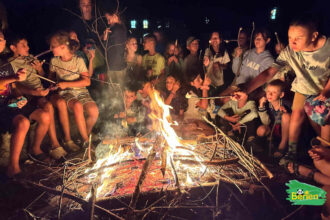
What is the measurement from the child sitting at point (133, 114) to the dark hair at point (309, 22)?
3.71 m

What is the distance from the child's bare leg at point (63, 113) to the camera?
467 centimetres

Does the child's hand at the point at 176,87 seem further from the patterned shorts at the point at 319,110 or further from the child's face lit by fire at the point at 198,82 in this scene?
the patterned shorts at the point at 319,110

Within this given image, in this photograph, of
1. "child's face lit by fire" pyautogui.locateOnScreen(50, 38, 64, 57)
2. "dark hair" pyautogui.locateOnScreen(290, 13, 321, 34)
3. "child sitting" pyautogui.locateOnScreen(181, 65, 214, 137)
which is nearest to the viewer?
"dark hair" pyautogui.locateOnScreen(290, 13, 321, 34)

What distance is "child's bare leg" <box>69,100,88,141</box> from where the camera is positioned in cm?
475

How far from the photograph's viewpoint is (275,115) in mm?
4820

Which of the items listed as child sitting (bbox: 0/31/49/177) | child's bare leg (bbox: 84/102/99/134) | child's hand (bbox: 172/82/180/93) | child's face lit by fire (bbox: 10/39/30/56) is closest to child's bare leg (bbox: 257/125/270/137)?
child's hand (bbox: 172/82/180/93)

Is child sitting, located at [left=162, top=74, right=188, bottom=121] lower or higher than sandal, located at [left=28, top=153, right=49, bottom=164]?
higher

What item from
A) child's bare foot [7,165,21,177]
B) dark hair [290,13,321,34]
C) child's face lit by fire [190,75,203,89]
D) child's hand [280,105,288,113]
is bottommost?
child's bare foot [7,165,21,177]

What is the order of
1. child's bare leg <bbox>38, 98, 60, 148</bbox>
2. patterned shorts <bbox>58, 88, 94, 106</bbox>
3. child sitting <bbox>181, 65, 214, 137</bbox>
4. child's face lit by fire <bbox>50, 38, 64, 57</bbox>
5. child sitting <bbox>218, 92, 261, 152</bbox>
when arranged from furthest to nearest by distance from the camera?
1. child sitting <bbox>181, 65, 214, 137</bbox>
2. child sitting <bbox>218, 92, 261, 152</bbox>
3. patterned shorts <bbox>58, 88, 94, 106</bbox>
4. child's face lit by fire <bbox>50, 38, 64, 57</bbox>
5. child's bare leg <bbox>38, 98, 60, 148</bbox>

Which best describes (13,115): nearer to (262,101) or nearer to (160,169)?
(160,169)

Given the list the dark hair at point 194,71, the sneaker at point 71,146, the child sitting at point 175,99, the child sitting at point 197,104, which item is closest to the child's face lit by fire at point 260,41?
the child sitting at point 197,104

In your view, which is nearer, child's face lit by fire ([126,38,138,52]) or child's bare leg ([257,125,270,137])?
child's bare leg ([257,125,270,137])

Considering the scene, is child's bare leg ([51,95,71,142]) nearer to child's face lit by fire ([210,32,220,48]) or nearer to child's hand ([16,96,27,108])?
child's hand ([16,96,27,108])

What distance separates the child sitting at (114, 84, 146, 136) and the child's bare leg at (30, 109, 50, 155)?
5.37ft
